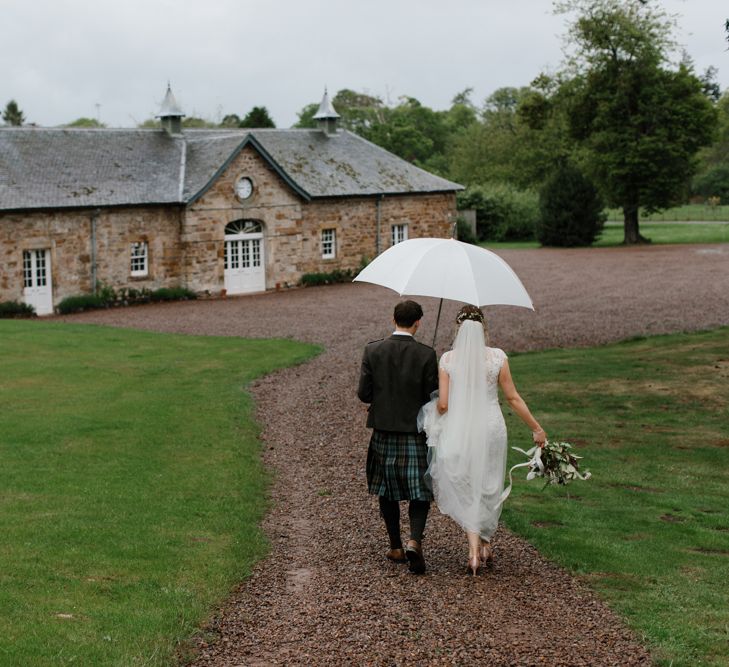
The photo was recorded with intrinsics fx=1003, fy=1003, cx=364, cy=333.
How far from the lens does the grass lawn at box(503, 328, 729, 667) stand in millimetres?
7387

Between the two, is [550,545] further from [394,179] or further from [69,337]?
[394,179]

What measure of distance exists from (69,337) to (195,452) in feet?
42.2

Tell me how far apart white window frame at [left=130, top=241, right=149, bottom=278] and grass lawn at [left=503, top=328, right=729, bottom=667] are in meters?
18.6

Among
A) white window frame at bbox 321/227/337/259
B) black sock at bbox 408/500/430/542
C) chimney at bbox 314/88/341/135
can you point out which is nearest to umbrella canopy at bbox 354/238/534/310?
black sock at bbox 408/500/430/542

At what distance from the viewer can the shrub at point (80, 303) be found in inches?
1321

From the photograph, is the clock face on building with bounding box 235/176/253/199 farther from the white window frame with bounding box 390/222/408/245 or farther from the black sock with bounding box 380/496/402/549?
the black sock with bounding box 380/496/402/549

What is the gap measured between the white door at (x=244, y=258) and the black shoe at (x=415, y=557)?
99.6 ft

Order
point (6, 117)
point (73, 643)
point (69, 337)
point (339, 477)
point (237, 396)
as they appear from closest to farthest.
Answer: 1. point (73, 643)
2. point (339, 477)
3. point (237, 396)
4. point (69, 337)
5. point (6, 117)

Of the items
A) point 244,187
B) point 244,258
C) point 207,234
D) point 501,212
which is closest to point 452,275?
point 207,234

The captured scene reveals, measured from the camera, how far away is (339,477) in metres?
12.1

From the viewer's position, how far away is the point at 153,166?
37.1 meters

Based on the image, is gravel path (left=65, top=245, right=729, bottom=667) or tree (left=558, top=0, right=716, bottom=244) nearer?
gravel path (left=65, top=245, right=729, bottom=667)

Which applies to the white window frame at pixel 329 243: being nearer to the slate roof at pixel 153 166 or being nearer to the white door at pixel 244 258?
the slate roof at pixel 153 166

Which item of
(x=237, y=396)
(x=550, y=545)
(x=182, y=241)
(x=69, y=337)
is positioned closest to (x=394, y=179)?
(x=182, y=241)
